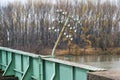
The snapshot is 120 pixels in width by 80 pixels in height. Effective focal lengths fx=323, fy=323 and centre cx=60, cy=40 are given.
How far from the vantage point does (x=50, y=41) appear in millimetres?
76438

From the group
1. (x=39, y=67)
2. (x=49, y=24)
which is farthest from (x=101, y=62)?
(x=39, y=67)

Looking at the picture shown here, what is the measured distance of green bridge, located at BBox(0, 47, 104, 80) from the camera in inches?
339

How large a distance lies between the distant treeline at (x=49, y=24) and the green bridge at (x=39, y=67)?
5651 centimetres

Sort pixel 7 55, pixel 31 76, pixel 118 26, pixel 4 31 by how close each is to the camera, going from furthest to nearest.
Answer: pixel 4 31
pixel 118 26
pixel 7 55
pixel 31 76

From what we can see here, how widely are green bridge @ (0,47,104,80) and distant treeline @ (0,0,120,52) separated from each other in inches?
2225

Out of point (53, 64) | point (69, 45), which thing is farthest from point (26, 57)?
point (69, 45)

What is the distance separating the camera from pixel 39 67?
1262 cm

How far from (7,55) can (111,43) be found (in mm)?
60873

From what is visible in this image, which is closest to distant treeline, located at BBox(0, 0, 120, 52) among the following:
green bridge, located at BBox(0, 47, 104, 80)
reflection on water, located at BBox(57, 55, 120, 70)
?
reflection on water, located at BBox(57, 55, 120, 70)

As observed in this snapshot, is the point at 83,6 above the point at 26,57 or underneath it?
above

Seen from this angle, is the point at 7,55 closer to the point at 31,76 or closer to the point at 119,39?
the point at 31,76

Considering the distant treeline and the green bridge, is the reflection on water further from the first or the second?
the green bridge

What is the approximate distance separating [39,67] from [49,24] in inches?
2427

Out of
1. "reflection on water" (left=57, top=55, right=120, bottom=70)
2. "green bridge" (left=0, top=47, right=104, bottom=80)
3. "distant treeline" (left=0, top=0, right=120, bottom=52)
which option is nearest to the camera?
"green bridge" (left=0, top=47, right=104, bottom=80)
